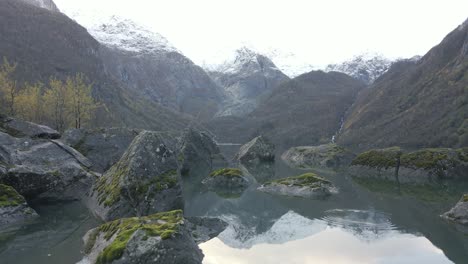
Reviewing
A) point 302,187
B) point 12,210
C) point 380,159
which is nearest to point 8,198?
point 12,210

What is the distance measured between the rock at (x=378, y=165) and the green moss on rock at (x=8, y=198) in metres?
51.8

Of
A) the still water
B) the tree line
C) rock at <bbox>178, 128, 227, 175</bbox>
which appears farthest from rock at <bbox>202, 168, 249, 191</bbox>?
the tree line

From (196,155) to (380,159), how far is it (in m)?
31.4

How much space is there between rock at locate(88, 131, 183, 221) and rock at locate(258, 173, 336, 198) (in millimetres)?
15578

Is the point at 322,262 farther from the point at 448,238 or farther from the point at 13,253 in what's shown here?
the point at 13,253

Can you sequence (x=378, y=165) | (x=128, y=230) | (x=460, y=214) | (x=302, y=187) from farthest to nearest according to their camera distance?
1. (x=378, y=165)
2. (x=302, y=187)
3. (x=460, y=214)
4. (x=128, y=230)

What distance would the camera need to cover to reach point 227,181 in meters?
48.4

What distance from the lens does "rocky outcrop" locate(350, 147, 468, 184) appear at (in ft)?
194

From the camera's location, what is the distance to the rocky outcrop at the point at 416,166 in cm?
5903

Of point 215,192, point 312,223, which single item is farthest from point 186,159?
point 312,223

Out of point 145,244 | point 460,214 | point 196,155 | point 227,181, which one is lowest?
point 227,181

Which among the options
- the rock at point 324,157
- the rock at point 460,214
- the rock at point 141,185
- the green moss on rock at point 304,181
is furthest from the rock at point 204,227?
the rock at point 324,157

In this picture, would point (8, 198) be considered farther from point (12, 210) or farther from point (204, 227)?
point (204, 227)

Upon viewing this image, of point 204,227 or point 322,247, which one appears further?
point 204,227
